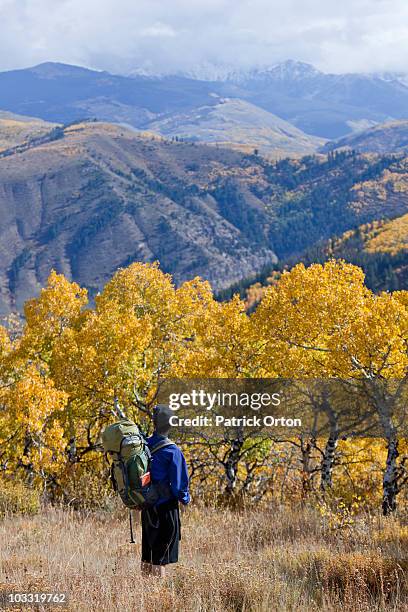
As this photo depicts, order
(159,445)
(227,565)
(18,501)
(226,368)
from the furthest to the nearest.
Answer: (226,368)
(18,501)
(159,445)
(227,565)

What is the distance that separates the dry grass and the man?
0.99 feet

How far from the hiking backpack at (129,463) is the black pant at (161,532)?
1.70 feet

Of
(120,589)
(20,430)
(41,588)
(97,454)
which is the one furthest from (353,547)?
(97,454)

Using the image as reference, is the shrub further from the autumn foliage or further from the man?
the man

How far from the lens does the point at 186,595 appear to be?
279 inches

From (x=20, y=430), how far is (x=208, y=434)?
365 inches

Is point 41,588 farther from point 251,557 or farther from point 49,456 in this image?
point 49,456

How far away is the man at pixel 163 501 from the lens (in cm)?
800

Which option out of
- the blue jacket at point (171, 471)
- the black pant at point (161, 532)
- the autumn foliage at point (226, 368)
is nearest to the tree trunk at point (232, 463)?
the autumn foliage at point (226, 368)

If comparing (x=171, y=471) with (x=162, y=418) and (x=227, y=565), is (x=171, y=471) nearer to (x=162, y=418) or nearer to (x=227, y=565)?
(x=162, y=418)

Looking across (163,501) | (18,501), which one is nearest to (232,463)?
(18,501)

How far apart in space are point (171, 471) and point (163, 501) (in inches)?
19.8

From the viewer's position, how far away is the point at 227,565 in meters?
7.87

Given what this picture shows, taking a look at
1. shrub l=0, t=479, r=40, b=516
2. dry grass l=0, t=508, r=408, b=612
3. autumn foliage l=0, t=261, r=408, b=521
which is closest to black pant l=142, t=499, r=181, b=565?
dry grass l=0, t=508, r=408, b=612
